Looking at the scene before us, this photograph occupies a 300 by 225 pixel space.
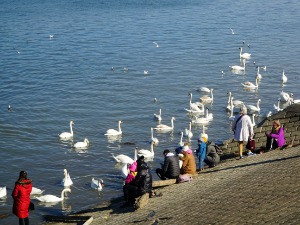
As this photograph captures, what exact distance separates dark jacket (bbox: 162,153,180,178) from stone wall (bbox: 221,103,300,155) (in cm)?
395

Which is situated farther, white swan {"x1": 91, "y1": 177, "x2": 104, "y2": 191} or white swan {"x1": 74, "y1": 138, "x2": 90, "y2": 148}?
white swan {"x1": 74, "y1": 138, "x2": 90, "y2": 148}

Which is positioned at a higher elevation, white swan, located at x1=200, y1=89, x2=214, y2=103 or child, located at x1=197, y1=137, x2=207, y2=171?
child, located at x1=197, y1=137, x2=207, y2=171

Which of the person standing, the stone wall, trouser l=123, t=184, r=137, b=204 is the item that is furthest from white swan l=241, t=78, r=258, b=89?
the person standing

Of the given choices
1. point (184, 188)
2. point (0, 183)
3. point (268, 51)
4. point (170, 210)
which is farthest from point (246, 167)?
point (268, 51)

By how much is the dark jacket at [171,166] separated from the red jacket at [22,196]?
4.72 m

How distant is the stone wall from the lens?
22281mm

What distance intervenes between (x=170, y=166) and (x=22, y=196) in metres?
5.08

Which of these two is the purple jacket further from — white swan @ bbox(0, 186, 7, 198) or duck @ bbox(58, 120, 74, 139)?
duck @ bbox(58, 120, 74, 139)

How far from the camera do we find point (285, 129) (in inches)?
910

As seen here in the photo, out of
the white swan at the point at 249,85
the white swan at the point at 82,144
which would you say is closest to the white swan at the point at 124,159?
the white swan at the point at 82,144

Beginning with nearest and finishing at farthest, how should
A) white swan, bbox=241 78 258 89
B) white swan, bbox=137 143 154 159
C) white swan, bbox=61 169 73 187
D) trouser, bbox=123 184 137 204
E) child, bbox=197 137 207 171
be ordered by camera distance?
trouser, bbox=123 184 137 204
child, bbox=197 137 207 171
white swan, bbox=61 169 73 187
white swan, bbox=137 143 154 159
white swan, bbox=241 78 258 89

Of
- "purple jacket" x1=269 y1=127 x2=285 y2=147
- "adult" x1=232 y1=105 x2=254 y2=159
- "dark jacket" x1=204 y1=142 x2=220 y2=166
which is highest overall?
"adult" x1=232 y1=105 x2=254 y2=159

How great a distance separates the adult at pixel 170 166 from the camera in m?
18.7

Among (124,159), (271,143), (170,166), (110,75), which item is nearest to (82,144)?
(124,159)
